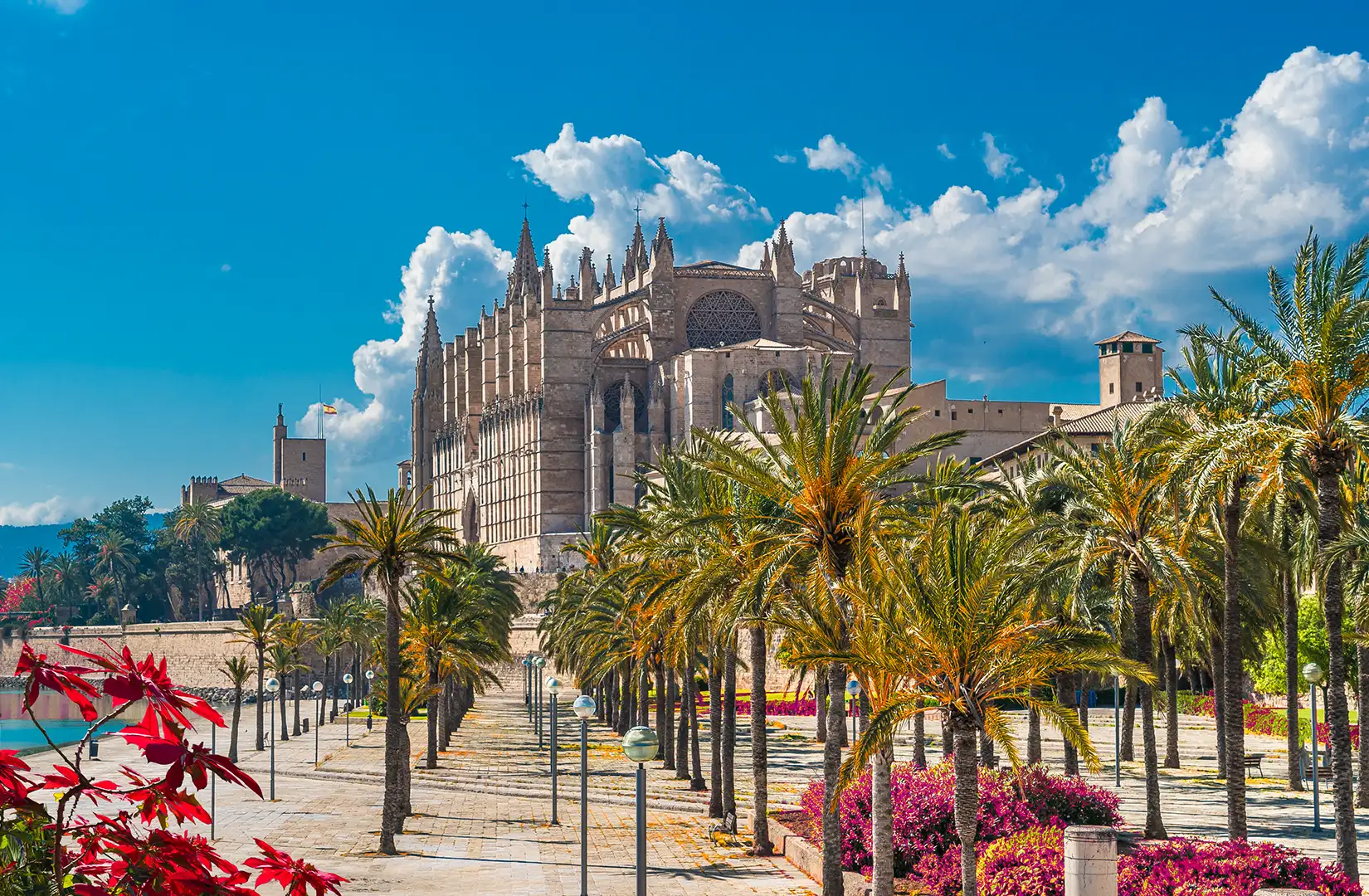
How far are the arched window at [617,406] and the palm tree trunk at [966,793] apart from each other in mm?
72346

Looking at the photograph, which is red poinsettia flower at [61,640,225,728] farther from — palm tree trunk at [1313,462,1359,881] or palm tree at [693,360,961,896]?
palm tree trunk at [1313,462,1359,881]

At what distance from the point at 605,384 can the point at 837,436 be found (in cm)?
7134

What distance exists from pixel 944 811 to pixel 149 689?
50.6 feet

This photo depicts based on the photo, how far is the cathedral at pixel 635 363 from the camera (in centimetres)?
8150

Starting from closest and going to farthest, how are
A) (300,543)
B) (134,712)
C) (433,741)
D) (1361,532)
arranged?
(1361,532) → (433,741) → (134,712) → (300,543)

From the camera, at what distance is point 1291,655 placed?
78.2ft

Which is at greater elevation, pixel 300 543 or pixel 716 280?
pixel 716 280

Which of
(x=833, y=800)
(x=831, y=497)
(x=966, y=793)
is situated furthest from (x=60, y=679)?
(x=833, y=800)

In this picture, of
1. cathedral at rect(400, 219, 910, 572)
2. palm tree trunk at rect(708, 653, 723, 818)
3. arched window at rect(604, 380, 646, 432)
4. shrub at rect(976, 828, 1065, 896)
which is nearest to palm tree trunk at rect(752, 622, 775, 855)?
palm tree trunk at rect(708, 653, 723, 818)

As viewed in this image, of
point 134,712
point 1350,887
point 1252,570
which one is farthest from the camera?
point 134,712

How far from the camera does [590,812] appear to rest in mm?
27594

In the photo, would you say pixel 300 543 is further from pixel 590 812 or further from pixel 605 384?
pixel 590 812

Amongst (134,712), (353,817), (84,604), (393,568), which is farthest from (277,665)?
(84,604)

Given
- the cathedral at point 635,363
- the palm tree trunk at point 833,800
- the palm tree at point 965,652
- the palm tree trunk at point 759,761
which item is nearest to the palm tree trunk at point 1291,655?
the palm tree trunk at point 759,761
